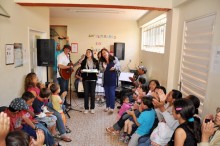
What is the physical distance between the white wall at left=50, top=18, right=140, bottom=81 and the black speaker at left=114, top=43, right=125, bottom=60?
30 cm

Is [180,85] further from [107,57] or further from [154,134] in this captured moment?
[107,57]

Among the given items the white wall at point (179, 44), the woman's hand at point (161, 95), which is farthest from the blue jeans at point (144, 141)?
the white wall at point (179, 44)

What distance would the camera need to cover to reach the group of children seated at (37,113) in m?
2.23

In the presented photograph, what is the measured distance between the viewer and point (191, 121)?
5.70 feet

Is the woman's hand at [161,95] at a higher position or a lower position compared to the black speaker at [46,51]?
lower

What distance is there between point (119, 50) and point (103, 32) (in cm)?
86

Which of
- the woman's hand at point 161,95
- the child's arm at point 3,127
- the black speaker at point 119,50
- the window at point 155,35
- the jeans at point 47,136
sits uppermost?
the window at point 155,35

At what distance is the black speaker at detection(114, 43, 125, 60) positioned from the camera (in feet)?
20.1

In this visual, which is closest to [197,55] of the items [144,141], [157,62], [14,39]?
[144,141]

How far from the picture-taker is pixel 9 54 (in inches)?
111

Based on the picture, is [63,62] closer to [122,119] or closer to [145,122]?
[122,119]

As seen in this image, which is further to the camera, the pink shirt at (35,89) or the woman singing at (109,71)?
the woman singing at (109,71)

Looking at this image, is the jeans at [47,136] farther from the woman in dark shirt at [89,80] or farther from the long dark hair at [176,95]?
the long dark hair at [176,95]

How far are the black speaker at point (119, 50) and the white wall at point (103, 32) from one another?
30cm
